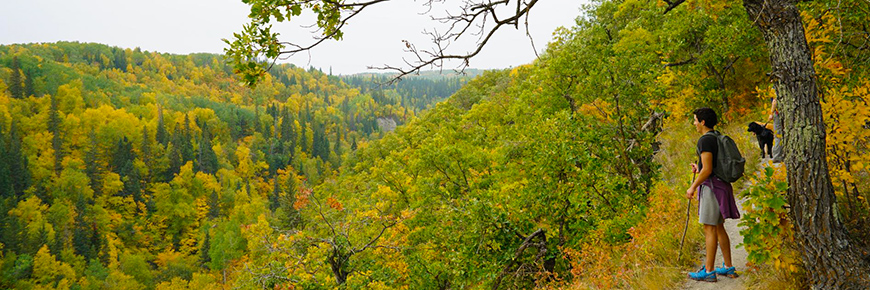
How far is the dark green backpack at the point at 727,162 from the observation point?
13.4ft

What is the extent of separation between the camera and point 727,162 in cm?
411

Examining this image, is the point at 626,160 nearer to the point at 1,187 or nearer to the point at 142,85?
the point at 1,187

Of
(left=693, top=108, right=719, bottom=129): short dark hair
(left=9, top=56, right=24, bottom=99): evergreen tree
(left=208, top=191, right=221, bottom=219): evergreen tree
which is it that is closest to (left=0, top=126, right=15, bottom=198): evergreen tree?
(left=208, top=191, right=221, bottom=219): evergreen tree

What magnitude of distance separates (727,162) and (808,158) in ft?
2.23

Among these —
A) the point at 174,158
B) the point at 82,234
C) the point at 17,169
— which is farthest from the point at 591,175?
the point at 17,169

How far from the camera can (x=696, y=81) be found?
488 inches

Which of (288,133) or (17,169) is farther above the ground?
→ (288,133)

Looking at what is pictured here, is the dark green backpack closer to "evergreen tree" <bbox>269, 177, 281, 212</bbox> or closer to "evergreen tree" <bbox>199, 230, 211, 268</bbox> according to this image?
"evergreen tree" <bbox>199, 230, 211, 268</bbox>

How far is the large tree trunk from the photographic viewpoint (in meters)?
3.44

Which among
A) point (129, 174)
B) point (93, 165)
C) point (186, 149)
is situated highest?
point (186, 149)

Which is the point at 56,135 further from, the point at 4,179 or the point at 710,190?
the point at 710,190

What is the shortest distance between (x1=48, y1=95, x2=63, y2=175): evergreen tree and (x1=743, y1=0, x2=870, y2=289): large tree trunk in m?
Result: 151

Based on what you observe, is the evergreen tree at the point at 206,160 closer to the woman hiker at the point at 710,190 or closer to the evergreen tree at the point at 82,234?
the evergreen tree at the point at 82,234

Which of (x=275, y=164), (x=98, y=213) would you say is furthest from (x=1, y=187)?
(x=275, y=164)
